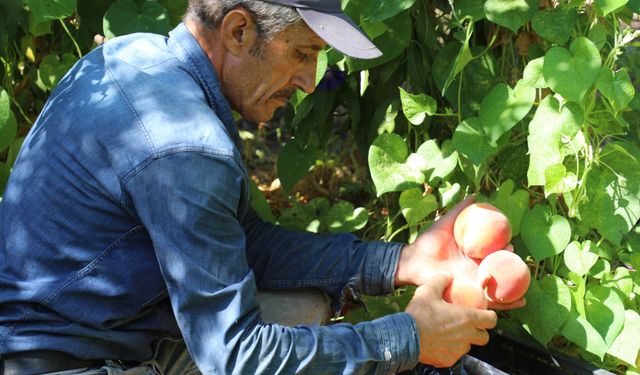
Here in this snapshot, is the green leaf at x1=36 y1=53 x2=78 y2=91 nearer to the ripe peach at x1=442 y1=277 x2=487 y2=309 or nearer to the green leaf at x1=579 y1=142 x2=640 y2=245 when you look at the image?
the ripe peach at x1=442 y1=277 x2=487 y2=309

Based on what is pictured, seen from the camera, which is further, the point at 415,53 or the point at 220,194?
the point at 415,53

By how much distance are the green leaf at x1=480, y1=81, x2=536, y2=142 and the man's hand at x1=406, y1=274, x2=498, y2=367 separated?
14.6 inches

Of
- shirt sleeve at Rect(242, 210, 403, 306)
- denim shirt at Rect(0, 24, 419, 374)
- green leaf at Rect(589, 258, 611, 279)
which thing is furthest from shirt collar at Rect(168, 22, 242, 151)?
green leaf at Rect(589, 258, 611, 279)

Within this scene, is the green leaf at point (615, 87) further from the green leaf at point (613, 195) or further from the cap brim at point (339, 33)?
the cap brim at point (339, 33)

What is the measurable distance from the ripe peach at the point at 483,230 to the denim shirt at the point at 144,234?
0.29m

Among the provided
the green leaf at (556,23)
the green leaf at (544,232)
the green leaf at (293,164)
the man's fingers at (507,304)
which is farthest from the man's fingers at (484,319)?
the green leaf at (293,164)

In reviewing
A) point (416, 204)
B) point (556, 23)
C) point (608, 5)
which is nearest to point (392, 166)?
point (416, 204)

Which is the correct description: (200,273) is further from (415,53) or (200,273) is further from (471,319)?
(415,53)

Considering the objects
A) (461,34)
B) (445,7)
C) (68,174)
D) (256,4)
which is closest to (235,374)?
(68,174)

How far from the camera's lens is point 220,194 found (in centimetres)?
143

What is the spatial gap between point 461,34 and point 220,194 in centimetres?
77

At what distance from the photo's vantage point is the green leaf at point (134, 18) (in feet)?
6.66

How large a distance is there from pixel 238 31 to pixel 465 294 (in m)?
0.61

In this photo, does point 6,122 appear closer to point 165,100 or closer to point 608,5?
point 165,100
